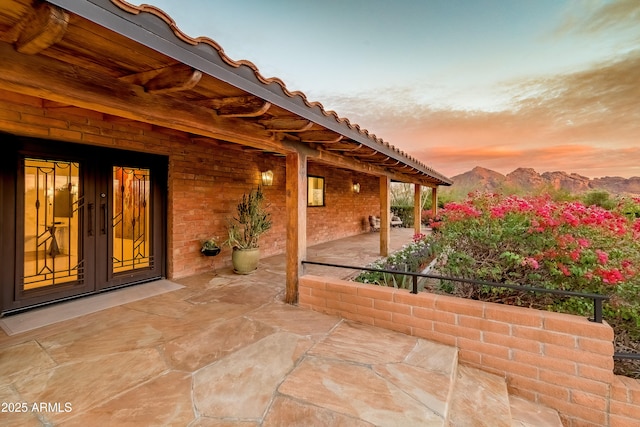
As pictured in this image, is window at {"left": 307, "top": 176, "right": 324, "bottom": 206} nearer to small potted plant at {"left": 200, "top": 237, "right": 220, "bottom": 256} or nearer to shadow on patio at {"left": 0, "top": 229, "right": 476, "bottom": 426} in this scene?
small potted plant at {"left": 200, "top": 237, "right": 220, "bottom": 256}

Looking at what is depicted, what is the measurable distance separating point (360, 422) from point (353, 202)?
8.88 metres

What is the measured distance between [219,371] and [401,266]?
10.8ft

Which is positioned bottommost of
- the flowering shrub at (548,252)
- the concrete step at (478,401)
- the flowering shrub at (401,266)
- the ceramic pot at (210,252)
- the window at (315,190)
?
the concrete step at (478,401)

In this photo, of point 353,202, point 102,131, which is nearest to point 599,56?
point 353,202

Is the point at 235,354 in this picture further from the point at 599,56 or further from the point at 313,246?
the point at 599,56

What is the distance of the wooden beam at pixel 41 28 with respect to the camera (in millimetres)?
1018

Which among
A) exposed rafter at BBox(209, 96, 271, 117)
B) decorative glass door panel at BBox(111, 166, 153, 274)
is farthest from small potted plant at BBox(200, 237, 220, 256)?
exposed rafter at BBox(209, 96, 271, 117)

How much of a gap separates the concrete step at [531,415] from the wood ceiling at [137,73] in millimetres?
2739

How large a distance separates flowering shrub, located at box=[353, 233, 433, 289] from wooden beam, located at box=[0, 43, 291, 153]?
2789mm

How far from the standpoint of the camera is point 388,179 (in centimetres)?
663

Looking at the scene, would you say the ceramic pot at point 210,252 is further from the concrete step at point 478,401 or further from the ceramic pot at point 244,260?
the concrete step at point 478,401

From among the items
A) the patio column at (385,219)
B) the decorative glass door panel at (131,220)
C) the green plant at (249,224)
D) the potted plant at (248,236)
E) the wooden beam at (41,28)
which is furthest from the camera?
the patio column at (385,219)

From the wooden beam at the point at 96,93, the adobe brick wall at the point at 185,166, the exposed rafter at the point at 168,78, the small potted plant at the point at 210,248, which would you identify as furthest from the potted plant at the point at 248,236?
the exposed rafter at the point at 168,78

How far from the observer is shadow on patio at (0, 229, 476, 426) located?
1.55 m
